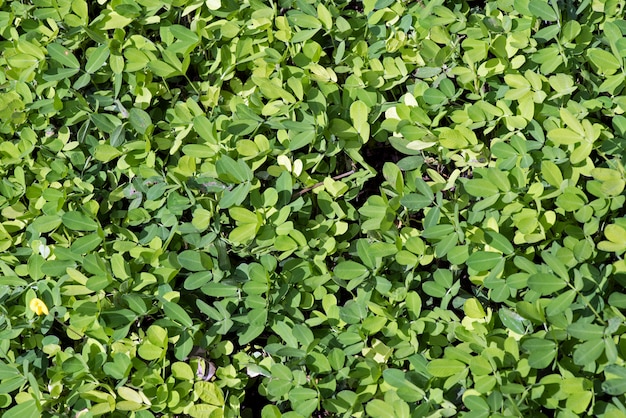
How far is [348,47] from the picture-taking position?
92.7 inches

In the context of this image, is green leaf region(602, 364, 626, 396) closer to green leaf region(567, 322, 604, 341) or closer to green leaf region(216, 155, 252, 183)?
green leaf region(567, 322, 604, 341)

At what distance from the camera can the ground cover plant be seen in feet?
6.18

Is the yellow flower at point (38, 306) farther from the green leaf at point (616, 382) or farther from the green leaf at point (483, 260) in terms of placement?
the green leaf at point (616, 382)

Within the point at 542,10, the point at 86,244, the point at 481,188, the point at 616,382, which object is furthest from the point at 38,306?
the point at 542,10

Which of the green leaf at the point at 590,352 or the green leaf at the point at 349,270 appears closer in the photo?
the green leaf at the point at 590,352

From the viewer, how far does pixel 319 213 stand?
2.23 meters

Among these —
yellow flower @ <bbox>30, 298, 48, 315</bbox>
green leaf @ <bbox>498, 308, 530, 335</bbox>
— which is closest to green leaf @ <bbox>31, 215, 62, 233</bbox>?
yellow flower @ <bbox>30, 298, 48, 315</bbox>

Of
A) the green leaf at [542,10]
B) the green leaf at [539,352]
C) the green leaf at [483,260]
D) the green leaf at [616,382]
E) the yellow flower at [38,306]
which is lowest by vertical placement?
the yellow flower at [38,306]

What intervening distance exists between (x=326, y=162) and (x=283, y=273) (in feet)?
1.27

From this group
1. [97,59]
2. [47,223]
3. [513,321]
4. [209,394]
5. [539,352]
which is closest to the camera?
[539,352]

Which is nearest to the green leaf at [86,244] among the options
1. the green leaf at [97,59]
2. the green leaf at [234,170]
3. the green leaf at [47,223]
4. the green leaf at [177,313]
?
the green leaf at [47,223]

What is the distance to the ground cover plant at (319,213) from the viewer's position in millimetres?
1885

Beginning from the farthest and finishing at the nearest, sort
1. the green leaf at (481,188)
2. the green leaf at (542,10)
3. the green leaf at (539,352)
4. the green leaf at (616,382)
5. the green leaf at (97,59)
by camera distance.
→ the green leaf at (97,59), the green leaf at (542,10), the green leaf at (481,188), the green leaf at (539,352), the green leaf at (616,382)

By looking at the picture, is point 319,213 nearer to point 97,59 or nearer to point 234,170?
point 234,170
